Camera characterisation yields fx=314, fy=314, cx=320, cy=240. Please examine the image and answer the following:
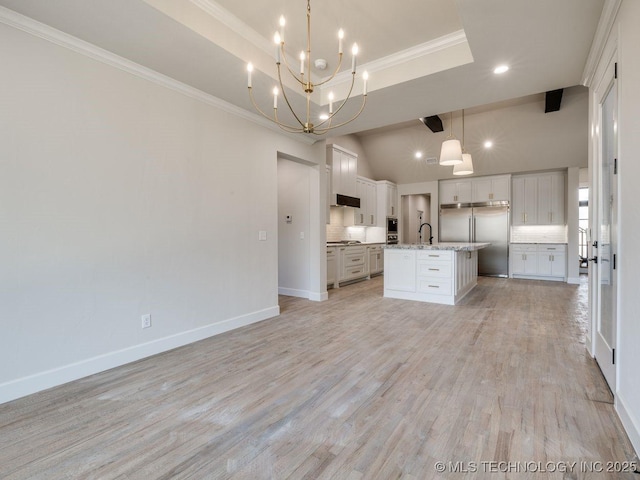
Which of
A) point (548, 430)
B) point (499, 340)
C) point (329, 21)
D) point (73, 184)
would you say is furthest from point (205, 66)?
point (499, 340)

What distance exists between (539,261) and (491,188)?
Result: 80.9 inches

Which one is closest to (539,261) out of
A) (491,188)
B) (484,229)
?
(484,229)

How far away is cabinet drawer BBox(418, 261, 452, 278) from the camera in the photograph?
15.9 ft

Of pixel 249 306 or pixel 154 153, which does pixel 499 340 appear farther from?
pixel 154 153

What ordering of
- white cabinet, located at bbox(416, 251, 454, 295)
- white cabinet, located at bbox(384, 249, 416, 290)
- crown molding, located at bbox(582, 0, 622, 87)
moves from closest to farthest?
crown molding, located at bbox(582, 0, 622, 87) < white cabinet, located at bbox(416, 251, 454, 295) < white cabinet, located at bbox(384, 249, 416, 290)

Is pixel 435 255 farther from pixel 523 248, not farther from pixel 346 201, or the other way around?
pixel 523 248

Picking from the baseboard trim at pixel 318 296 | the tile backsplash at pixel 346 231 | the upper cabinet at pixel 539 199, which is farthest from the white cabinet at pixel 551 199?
the baseboard trim at pixel 318 296

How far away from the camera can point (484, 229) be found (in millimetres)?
7930

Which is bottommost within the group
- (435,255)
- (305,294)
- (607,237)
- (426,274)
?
(305,294)

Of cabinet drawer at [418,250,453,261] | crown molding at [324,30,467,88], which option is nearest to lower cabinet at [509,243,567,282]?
cabinet drawer at [418,250,453,261]

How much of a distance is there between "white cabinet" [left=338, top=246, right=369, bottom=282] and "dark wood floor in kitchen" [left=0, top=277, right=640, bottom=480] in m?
3.19

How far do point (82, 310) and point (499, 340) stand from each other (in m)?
3.87

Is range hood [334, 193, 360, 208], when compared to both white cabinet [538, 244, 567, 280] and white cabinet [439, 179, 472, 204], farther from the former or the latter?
white cabinet [538, 244, 567, 280]

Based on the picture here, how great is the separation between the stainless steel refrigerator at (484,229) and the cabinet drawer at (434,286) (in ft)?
12.4
